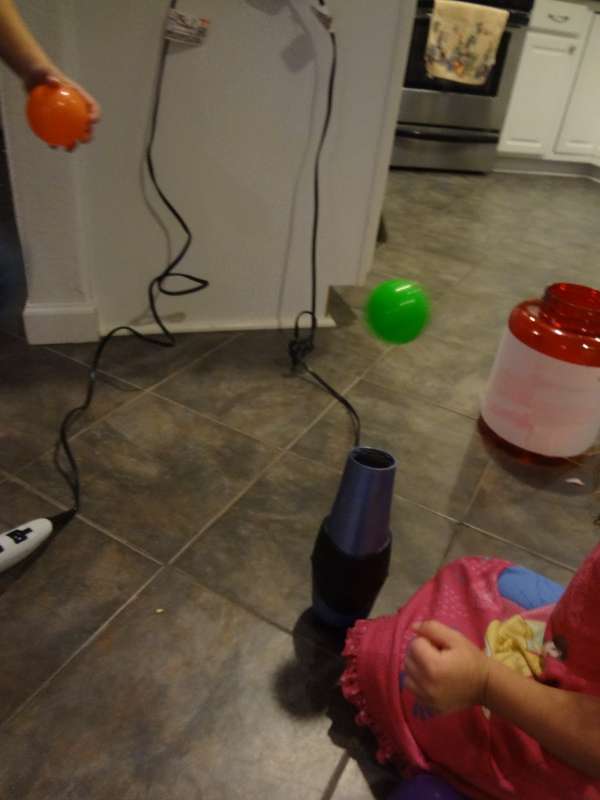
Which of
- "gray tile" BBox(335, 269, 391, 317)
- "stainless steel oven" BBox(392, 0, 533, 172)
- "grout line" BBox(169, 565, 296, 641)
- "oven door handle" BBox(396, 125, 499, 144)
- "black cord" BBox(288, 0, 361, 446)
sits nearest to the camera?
"grout line" BBox(169, 565, 296, 641)

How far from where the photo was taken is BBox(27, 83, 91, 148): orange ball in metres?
0.78

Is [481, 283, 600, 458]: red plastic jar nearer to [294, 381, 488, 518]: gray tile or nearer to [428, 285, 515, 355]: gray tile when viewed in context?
[294, 381, 488, 518]: gray tile

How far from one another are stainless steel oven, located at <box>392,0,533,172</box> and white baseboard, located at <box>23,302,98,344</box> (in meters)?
2.27

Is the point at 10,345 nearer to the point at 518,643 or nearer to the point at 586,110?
the point at 518,643

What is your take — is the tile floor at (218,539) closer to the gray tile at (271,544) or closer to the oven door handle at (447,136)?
the gray tile at (271,544)

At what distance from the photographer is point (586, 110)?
3334mm

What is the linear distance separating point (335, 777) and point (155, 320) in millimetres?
1058

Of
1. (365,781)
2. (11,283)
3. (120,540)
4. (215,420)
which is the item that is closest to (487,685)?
(365,781)

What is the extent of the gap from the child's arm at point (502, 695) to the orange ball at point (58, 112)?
28.4 inches

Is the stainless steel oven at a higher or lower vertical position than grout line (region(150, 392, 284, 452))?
higher

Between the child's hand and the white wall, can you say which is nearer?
the child's hand

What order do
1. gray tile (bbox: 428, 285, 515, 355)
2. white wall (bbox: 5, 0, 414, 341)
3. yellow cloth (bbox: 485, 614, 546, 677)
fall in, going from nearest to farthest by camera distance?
yellow cloth (bbox: 485, 614, 546, 677), white wall (bbox: 5, 0, 414, 341), gray tile (bbox: 428, 285, 515, 355)

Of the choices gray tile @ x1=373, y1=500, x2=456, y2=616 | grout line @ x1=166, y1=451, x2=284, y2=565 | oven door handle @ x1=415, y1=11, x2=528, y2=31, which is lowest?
grout line @ x1=166, y1=451, x2=284, y2=565

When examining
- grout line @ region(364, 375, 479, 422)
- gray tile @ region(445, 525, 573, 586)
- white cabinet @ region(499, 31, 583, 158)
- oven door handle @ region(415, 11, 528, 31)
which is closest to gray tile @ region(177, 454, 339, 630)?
gray tile @ region(445, 525, 573, 586)
